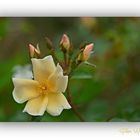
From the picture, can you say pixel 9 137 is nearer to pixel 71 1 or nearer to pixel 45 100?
pixel 45 100

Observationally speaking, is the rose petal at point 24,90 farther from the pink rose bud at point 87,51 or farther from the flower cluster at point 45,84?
the pink rose bud at point 87,51

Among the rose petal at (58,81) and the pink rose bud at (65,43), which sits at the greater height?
the pink rose bud at (65,43)

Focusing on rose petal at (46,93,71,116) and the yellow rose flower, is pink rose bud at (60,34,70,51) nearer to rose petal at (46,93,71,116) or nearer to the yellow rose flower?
the yellow rose flower

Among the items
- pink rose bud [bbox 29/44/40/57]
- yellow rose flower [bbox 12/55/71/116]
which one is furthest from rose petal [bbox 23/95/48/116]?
pink rose bud [bbox 29/44/40/57]

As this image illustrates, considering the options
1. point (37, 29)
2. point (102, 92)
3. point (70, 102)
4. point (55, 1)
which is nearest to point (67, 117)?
point (70, 102)

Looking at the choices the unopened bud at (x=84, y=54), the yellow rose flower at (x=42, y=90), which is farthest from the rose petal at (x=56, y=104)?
the unopened bud at (x=84, y=54)

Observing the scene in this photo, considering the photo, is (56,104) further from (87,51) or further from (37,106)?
(87,51)
